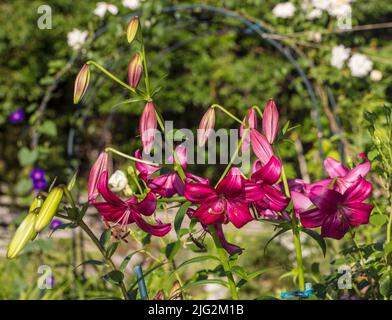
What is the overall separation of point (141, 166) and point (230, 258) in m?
0.20

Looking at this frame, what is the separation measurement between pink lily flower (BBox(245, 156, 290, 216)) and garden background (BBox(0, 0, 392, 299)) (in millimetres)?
347

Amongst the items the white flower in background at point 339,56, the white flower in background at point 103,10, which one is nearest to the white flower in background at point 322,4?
the white flower in background at point 339,56

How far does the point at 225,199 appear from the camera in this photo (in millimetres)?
956

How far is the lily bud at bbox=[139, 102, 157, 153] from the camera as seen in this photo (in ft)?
3.27

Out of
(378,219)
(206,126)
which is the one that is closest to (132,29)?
(206,126)

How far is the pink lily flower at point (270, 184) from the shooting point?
94 centimetres

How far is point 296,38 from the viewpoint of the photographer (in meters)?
3.38

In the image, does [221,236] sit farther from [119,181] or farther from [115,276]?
[119,181]

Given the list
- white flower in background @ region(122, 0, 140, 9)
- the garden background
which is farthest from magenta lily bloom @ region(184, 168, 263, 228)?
white flower in background @ region(122, 0, 140, 9)

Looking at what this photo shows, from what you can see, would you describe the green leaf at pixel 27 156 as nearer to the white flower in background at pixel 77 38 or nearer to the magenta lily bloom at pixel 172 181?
the white flower in background at pixel 77 38

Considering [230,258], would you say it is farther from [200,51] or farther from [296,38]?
[200,51]

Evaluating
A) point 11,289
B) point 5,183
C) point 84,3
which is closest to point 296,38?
point 11,289

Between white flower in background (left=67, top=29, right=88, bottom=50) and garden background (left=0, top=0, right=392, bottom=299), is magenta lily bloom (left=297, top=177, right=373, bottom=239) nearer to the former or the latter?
garden background (left=0, top=0, right=392, bottom=299)
